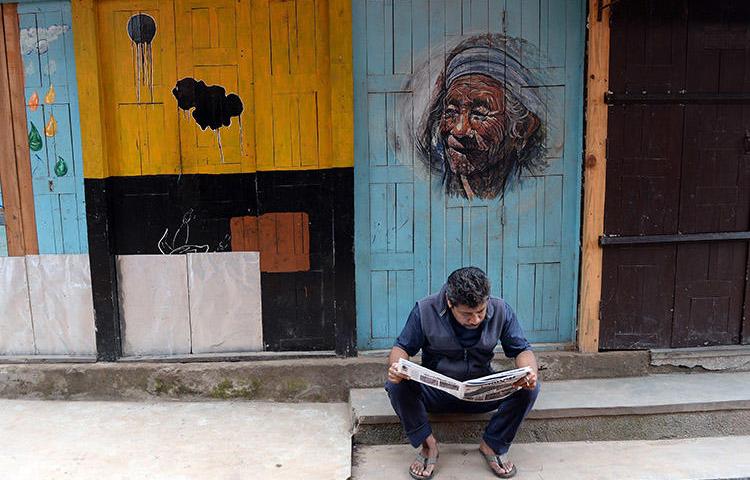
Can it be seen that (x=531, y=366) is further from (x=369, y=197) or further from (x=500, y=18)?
(x=500, y=18)

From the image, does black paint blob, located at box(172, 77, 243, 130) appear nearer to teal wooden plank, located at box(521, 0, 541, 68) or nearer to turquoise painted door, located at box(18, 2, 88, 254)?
turquoise painted door, located at box(18, 2, 88, 254)

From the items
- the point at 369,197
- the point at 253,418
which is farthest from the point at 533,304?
the point at 253,418

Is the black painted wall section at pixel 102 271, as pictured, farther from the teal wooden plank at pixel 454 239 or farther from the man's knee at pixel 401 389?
the teal wooden plank at pixel 454 239

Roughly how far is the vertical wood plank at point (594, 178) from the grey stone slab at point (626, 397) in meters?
0.37

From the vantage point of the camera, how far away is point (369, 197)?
13.7 ft

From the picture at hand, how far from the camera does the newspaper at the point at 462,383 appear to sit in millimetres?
3031

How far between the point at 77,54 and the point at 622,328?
14.0 ft

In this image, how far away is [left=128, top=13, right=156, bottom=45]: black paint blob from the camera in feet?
13.2

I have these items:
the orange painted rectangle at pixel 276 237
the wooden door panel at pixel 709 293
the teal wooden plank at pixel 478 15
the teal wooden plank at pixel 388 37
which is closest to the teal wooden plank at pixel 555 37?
the teal wooden plank at pixel 478 15

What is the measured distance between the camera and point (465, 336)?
3342mm

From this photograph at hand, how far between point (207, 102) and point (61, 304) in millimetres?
1818

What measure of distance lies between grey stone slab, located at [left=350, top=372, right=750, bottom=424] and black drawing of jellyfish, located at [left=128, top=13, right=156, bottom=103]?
8.49 feet

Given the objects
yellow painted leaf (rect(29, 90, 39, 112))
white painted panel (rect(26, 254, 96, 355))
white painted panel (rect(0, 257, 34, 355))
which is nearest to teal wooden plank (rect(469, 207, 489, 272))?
white painted panel (rect(26, 254, 96, 355))

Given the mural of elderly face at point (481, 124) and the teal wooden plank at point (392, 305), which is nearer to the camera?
the mural of elderly face at point (481, 124)
